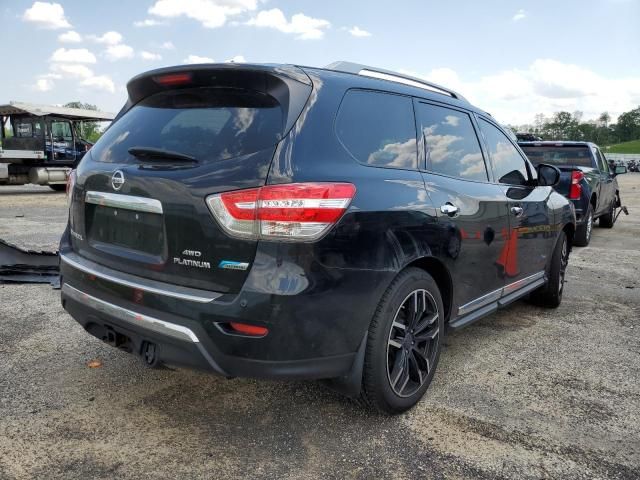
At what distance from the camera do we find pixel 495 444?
2.67 m

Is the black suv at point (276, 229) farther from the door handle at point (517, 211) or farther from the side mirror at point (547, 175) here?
the side mirror at point (547, 175)

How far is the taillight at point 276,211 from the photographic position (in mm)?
2246

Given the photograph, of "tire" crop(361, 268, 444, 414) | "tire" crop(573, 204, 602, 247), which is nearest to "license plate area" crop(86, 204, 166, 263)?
"tire" crop(361, 268, 444, 414)

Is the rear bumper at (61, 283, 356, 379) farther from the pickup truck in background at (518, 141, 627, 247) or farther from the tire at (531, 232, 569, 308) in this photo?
the pickup truck in background at (518, 141, 627, 247)

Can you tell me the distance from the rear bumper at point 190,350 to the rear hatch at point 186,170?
0.65 feet

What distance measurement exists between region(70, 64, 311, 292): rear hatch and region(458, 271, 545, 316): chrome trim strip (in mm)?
1679

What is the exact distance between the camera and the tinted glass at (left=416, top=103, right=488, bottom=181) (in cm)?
323

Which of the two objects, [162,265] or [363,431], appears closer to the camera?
[162,265]

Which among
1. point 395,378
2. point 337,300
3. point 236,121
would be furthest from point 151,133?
point 395,378

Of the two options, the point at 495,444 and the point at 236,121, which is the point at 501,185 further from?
the point at 236,121

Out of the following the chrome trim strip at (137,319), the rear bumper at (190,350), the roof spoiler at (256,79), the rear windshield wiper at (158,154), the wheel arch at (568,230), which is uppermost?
the roof spoiler at (256,79)

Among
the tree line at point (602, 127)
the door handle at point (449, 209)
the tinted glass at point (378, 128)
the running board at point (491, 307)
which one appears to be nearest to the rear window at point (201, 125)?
the tinted glass at point (378, 128)

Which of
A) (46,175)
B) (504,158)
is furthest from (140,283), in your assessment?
(46,175)

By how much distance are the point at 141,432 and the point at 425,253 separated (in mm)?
1671
